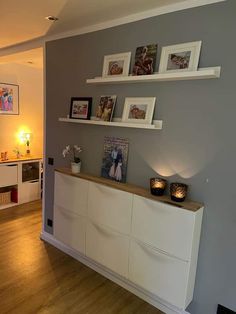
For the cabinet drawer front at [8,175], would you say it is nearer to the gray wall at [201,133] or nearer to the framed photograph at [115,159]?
the framed photograph at [115,159]

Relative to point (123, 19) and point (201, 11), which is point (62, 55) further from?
point (201, 11)

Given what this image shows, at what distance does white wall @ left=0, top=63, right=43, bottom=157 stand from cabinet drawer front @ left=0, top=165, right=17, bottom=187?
1.58 feet

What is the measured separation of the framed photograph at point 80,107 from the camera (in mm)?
2590

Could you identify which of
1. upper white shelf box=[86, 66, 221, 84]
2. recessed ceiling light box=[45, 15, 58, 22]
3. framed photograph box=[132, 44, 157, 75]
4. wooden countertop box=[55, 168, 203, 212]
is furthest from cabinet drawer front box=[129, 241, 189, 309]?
recessed ceiling light box=[45, 15, 58, 22]

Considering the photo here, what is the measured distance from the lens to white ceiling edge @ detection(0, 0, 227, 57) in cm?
184

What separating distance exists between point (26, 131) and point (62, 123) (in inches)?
84.6

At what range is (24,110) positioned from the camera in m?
4.68

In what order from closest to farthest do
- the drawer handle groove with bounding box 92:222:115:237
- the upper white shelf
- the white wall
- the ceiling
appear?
the upper white shelf
the ceiling
the drawer handle groove with bounding box 92:222:115:237
the white wall

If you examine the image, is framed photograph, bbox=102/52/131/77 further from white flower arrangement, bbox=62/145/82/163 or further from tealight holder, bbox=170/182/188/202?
tealight holder, bbox=170/182/188/202

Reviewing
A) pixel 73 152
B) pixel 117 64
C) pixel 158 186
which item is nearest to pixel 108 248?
pixel 158 186

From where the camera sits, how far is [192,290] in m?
1.94

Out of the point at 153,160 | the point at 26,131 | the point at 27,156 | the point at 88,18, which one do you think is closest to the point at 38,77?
the point at 26,131

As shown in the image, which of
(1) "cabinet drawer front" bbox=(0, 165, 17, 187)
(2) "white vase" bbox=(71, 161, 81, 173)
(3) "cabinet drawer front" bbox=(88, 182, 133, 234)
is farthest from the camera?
(1) "cabinet drawer front" bbox=(0, 165, 17, 187)

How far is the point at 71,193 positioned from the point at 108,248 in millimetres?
680
